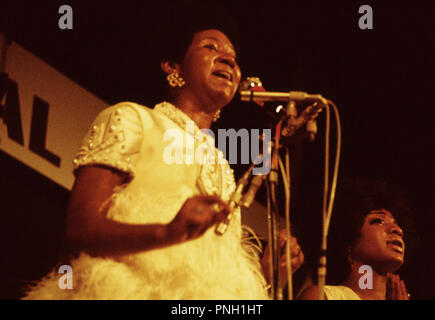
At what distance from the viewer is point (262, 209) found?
11.6 ft

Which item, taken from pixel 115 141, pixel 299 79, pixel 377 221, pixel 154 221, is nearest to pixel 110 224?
pixel 154 221

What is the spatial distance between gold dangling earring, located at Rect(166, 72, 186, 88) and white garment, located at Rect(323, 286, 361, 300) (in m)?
1.26

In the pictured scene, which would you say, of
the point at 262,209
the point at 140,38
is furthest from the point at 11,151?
the point at 262,209

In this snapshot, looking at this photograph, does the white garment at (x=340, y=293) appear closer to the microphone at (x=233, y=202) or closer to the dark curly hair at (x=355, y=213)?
the dark curly hair at (x=355, y=213)

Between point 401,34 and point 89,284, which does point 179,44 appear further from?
point 401,34

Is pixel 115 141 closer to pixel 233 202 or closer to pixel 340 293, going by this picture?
pixel 233 202

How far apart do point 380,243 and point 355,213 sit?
0.30 m

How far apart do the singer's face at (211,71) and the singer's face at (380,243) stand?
1250 mm

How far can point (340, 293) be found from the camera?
293cm

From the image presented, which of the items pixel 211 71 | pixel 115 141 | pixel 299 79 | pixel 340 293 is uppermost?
pixel 299 79

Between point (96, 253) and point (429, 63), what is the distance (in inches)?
97.5

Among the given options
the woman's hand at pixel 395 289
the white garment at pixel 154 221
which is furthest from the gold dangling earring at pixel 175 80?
A: the woman's hand at pixel 395 289

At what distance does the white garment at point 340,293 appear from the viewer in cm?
287

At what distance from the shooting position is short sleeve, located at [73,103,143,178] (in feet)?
6.10
